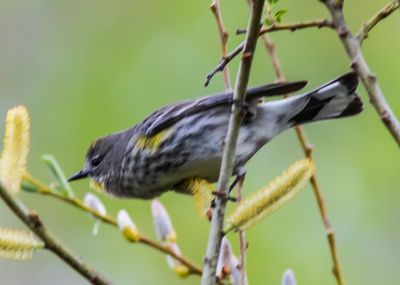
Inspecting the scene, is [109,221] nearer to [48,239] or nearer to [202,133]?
[48,239]

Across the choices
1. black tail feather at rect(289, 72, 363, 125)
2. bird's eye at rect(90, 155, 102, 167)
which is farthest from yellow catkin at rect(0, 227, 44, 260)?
bird's eye at rect(90, 155, 102, 167)

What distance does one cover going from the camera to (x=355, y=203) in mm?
5668

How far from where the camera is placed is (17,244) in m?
1.93

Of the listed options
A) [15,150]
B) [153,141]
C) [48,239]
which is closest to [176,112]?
[153,141]

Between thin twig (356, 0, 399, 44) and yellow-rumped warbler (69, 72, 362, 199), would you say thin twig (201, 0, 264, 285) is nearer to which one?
thin twig (356, 0, 399, 44)

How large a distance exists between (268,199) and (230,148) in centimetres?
22

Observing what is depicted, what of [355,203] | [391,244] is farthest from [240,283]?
[391,244]

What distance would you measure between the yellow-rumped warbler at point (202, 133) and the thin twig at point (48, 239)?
1.55 metres

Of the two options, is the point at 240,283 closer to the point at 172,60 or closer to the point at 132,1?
the point at 172,60

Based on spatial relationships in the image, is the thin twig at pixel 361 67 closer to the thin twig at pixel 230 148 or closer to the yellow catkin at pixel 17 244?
the thin twig at pixel 230 148

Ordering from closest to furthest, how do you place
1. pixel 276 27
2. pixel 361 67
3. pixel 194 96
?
1. pixel 361 67
2. pixel 276 27
3. pixel 194 96

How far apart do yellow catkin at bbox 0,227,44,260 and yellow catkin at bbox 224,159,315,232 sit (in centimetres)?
43

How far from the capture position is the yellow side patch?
369 centimetres

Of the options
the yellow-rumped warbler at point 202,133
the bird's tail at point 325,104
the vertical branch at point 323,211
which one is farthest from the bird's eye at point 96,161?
the vertical branch at point 323,211
